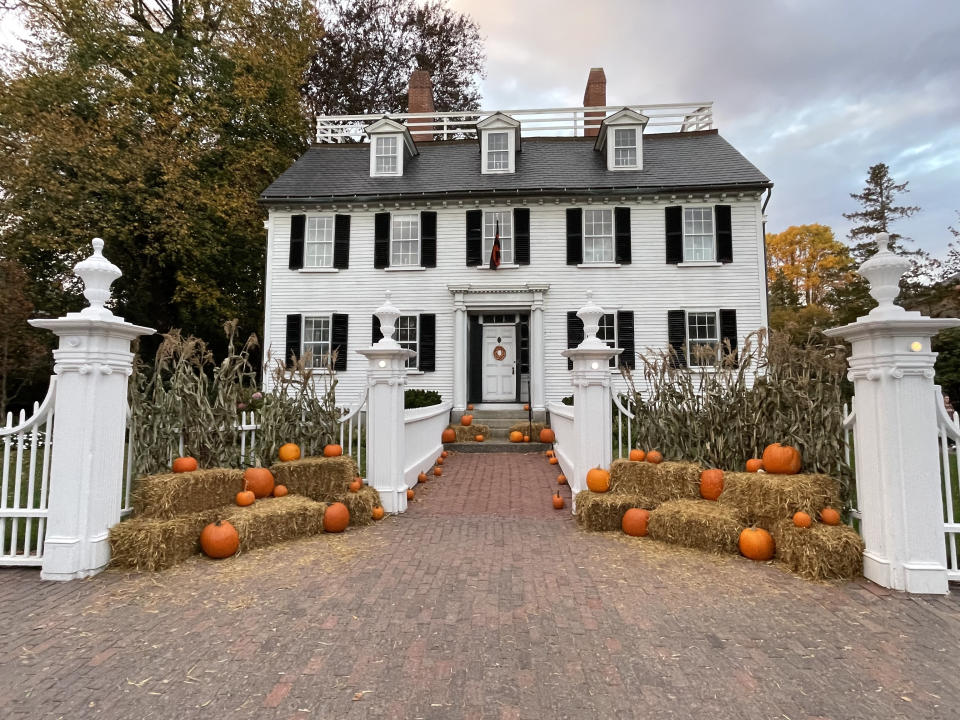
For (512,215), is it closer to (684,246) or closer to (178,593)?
(684,246)

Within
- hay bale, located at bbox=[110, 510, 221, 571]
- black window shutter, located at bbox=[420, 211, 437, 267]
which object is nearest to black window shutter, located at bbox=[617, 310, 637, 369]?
black window shutter, located at bbox=[420, 211, 437, 267]

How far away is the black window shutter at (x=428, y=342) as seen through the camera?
13594 mm

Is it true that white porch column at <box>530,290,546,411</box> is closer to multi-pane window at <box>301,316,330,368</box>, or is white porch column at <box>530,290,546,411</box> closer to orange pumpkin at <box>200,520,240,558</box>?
multi-pane window at <box>301,316,330,368</box>

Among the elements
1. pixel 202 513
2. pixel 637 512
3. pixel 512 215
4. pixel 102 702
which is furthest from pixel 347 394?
pixel 102 702

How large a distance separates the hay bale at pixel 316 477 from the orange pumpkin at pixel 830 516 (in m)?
4.50

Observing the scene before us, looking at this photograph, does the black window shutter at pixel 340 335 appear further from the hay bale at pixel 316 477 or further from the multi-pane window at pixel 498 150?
the hay bale at pixel 316 477

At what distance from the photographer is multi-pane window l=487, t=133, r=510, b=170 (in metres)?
14.8

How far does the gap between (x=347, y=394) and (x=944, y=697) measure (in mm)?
12924

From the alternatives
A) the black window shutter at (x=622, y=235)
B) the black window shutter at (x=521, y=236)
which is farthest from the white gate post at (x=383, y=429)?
the black window shutter at (x=622, y=235)

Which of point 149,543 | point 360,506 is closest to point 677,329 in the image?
point 360,506

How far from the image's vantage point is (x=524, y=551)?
4.50 metres

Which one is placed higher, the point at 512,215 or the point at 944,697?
the point at 512,215

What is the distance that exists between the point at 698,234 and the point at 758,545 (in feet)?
36.4

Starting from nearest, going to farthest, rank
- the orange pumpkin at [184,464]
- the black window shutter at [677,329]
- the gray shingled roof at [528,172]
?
1. the orange pumpkin at [184,464]
2. the black window shutter at [677,329]
3. the gray shingled roof at [528,172]
